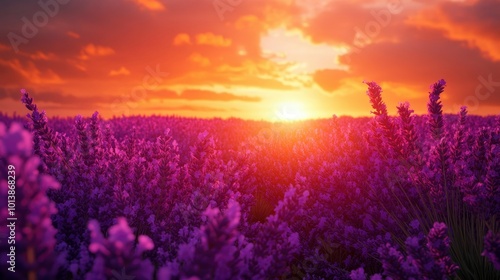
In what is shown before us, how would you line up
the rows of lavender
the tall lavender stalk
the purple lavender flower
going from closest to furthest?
the rows of lavender
the purple lavender flower
the tall lavender stalk

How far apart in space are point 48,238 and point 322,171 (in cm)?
368

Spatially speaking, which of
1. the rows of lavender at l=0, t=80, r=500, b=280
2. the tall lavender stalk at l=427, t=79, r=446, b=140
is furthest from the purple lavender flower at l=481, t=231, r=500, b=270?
the tall lavender stalk at l=427, t=79, r=446, b=140

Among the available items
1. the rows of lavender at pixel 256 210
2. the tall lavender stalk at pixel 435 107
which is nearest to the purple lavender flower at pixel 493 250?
the rows of lavender at pixel 256 210

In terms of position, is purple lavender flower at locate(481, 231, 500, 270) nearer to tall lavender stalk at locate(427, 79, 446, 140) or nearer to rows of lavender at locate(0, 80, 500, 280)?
rows of lavender at locate(0, 80, 500, 280)

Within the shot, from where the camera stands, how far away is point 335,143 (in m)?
5.54

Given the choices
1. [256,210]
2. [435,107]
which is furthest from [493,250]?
[256,210]

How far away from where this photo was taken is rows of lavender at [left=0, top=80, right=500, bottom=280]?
155 cm

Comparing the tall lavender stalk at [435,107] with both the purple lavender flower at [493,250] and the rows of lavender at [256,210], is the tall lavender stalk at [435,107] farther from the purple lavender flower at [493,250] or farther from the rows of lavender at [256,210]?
the purple lavender flower at [493,250]

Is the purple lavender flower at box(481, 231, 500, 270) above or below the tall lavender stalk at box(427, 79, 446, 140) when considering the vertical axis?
below

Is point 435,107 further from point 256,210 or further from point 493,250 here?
point 256,210

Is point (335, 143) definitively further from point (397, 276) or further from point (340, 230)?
point (397, 276)

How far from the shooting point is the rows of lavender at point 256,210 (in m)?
1.55

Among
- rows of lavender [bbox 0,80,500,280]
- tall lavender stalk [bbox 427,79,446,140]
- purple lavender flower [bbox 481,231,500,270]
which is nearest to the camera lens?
rows of lavender [bbox 0,80,500,280]

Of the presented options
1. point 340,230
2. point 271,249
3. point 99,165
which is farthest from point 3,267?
point 340,230
